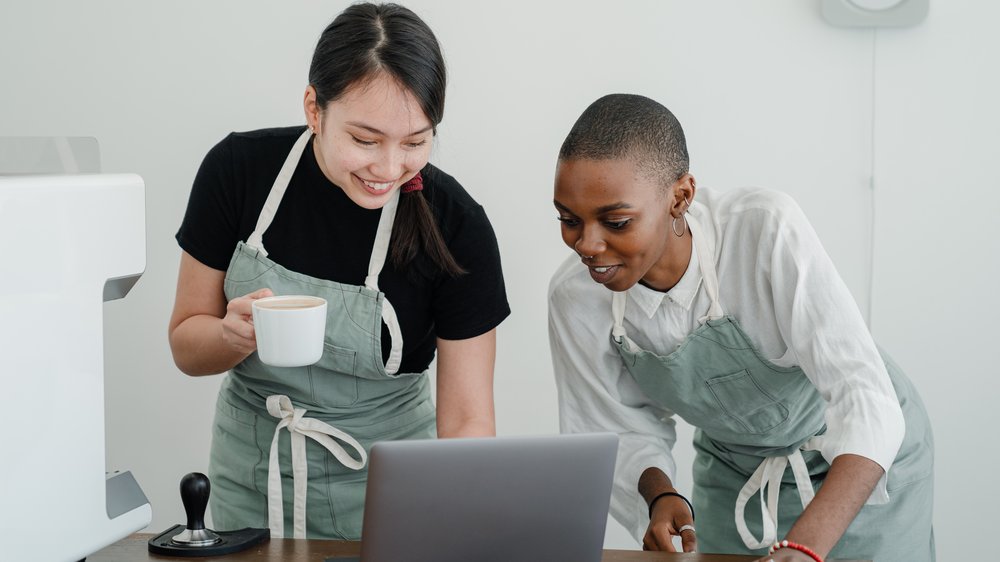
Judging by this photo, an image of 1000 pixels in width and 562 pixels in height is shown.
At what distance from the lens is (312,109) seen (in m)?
1.54

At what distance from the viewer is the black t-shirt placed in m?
1.63

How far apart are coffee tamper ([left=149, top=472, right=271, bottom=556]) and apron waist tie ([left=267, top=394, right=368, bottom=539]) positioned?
0.35m

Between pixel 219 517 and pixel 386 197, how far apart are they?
0.65 metres

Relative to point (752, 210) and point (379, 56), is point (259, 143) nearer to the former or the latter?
point (379, 56)

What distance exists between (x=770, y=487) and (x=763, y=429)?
103mm

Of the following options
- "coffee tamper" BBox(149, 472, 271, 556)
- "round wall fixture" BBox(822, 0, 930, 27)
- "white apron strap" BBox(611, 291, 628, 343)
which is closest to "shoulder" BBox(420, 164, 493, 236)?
"white apron strap" BBox(611, 291, 628, 343)

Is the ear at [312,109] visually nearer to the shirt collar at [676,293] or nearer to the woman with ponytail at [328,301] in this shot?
the woman with ponytail at [328,301]

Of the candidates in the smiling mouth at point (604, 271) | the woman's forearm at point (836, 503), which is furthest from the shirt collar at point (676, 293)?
the woman's forearm at point (836, 503)

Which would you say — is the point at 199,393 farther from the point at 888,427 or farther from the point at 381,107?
the point at 888,427

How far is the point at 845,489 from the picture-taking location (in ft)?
4.06

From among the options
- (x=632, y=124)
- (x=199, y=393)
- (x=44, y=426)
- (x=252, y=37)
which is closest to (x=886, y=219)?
(x=632, y=124)

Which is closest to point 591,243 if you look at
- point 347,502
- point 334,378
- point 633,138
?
point 633,138

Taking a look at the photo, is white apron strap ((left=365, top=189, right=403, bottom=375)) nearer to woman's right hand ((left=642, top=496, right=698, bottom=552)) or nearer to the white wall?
woman's right hand ((left=642, top=496, right=698, bottom=552))

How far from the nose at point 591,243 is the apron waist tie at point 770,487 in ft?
1.63
